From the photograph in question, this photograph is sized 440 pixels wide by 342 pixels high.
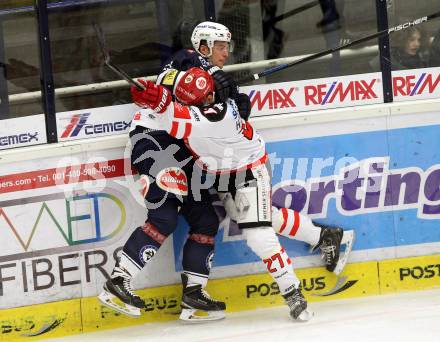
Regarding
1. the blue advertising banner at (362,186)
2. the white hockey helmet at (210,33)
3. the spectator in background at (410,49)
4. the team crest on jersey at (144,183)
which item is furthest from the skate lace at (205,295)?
the spectator in background at (410,49)

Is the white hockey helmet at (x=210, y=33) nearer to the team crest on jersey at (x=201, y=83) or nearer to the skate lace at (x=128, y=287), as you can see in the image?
the team crest on jersey at (x=201, y=83)

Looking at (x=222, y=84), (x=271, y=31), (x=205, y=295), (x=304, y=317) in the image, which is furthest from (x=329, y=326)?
(x=271, y=31)

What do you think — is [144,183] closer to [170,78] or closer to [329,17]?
[170,78]

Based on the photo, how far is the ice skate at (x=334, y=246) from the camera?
546cm

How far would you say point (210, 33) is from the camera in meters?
5.11

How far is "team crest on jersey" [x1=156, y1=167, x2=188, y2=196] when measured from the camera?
5125 millimetres

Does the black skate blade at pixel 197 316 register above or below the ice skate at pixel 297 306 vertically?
below

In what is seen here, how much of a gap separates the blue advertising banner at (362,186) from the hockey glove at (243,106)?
0.32 meters

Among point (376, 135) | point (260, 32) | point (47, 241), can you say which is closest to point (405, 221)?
point (376, 135)

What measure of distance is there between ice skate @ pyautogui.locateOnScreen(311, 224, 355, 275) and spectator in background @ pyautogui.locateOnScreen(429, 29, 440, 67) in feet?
3.28

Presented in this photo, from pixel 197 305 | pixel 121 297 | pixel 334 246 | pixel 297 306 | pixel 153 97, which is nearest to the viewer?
pixel 153 97

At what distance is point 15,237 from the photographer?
5.17 meters

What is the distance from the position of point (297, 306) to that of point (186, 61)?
132cm

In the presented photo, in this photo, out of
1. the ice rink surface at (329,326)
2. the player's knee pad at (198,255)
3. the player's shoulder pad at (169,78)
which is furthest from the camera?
the player's knee pad at (198,255)
